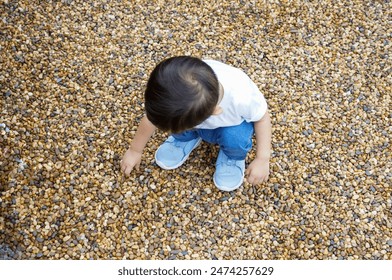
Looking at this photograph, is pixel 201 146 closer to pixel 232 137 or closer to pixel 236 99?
pixel 232 137

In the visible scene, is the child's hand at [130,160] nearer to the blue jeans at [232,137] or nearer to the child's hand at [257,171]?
the blue jeans at [232,137]

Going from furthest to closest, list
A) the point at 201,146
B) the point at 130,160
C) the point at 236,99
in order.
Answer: the point at 201,146, the point at 130,160, the point at 236,99

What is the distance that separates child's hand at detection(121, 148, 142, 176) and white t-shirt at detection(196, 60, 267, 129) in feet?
1.53

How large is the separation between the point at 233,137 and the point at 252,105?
0.26 metres

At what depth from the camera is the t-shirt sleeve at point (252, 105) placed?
2076mm

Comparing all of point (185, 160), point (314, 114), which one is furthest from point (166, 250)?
point (314, 114)

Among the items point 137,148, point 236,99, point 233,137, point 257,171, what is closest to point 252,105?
point 236,99

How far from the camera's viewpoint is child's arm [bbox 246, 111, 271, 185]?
7.24 feet

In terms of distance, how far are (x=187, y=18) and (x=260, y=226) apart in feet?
4.60

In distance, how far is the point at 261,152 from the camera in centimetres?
229

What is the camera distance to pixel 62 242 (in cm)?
242

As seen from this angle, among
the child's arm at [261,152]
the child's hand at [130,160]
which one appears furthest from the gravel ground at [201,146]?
the child's arm at [261,152]

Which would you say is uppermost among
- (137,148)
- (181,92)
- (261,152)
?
(181,92)

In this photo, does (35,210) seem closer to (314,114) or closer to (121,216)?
(121,216)
